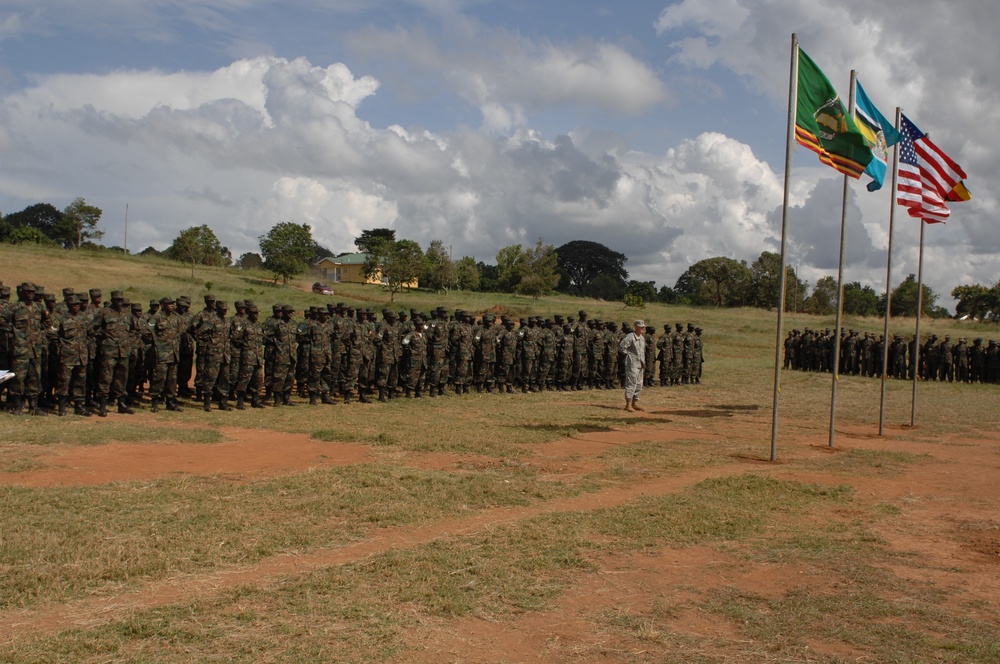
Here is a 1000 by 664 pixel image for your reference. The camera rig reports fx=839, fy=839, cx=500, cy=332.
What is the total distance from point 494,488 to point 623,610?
3471 millimetres

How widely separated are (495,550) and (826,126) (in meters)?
8.23

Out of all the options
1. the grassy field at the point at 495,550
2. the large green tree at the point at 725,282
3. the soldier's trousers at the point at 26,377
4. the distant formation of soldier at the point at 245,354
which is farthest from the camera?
the large green tree at the point at 725,282

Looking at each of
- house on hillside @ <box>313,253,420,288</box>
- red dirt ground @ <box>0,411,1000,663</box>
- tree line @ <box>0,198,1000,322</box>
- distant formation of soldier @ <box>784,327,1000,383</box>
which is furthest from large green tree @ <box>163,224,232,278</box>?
red dirt ground @ <box>0,411,1000,663</box>

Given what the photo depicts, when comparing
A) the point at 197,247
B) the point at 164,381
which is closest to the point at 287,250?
the point at 197,247

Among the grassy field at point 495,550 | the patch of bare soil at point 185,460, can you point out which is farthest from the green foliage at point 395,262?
the patch of bare soil at point 185,460

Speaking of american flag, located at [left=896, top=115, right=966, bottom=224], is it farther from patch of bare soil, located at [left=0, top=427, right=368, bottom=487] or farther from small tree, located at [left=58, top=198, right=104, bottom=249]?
small tree, located at [left=58, top=198, right=104, bottom=249]

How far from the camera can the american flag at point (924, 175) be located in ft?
47.1

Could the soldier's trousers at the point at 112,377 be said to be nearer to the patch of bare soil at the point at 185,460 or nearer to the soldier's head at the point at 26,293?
the soldier's head at the point at 26,293

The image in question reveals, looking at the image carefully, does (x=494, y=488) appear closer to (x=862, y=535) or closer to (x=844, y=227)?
(x=862, y=535)

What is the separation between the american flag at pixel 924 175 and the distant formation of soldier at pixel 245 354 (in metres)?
9.00

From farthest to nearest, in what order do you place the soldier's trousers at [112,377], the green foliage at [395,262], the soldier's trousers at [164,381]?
the green foliage at [395,262] → the soldier's trousers at [164,381] → the soldier's trousers at [112,377]

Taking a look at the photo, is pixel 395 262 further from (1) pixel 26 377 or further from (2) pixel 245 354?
(1) pixel 26 377

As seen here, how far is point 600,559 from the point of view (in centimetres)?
644

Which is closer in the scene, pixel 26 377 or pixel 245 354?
pixel 26 377
